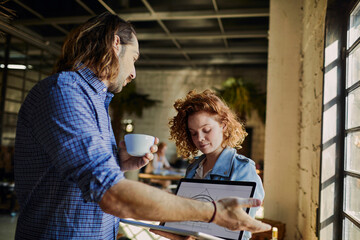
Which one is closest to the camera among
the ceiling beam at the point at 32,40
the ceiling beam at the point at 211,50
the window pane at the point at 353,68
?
the window pane at the point at 353,68

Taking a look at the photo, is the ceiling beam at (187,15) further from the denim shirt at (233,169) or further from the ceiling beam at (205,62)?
the denim shirt at (233,169)

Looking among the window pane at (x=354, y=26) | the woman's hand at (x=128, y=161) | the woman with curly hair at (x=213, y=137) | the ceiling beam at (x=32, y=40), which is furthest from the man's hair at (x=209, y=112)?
the ceiling beam at (x=32, y=40)

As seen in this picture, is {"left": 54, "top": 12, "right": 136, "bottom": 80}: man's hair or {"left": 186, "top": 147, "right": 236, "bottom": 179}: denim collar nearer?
{"left": 54, "top": 12, "right": 136, "bottom": 80}: man's hair

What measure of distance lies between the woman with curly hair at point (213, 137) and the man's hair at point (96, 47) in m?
0.57

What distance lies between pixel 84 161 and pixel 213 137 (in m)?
0.86

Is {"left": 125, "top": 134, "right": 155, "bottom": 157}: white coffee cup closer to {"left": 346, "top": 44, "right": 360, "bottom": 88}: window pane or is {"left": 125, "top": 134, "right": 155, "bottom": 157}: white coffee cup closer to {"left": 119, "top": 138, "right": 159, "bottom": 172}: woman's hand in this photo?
{"left": 119, "top": 138, "right": 159, "bottom": 172}: woman's hand

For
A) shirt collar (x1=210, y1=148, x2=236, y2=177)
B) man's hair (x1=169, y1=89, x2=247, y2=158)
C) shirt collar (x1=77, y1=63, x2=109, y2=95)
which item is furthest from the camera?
man's hair (x1=169, y1=89, x2=247, y2=158)

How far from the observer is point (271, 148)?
12.6ft

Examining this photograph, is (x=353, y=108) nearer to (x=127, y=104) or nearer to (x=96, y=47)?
(x=96, y=47)

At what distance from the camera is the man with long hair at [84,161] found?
2.86 ft

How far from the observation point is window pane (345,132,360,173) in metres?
1.96

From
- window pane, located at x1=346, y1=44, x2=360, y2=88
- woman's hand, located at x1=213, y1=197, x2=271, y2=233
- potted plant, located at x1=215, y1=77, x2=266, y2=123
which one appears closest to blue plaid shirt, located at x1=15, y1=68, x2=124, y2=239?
woman's hand, located at x1=213, y1=197, x2=271, y2=233

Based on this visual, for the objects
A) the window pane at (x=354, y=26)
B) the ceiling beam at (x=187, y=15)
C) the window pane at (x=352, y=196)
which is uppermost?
the ceiling beam at (x=187, y=15)

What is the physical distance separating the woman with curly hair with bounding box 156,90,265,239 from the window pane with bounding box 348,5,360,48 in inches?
40.4
